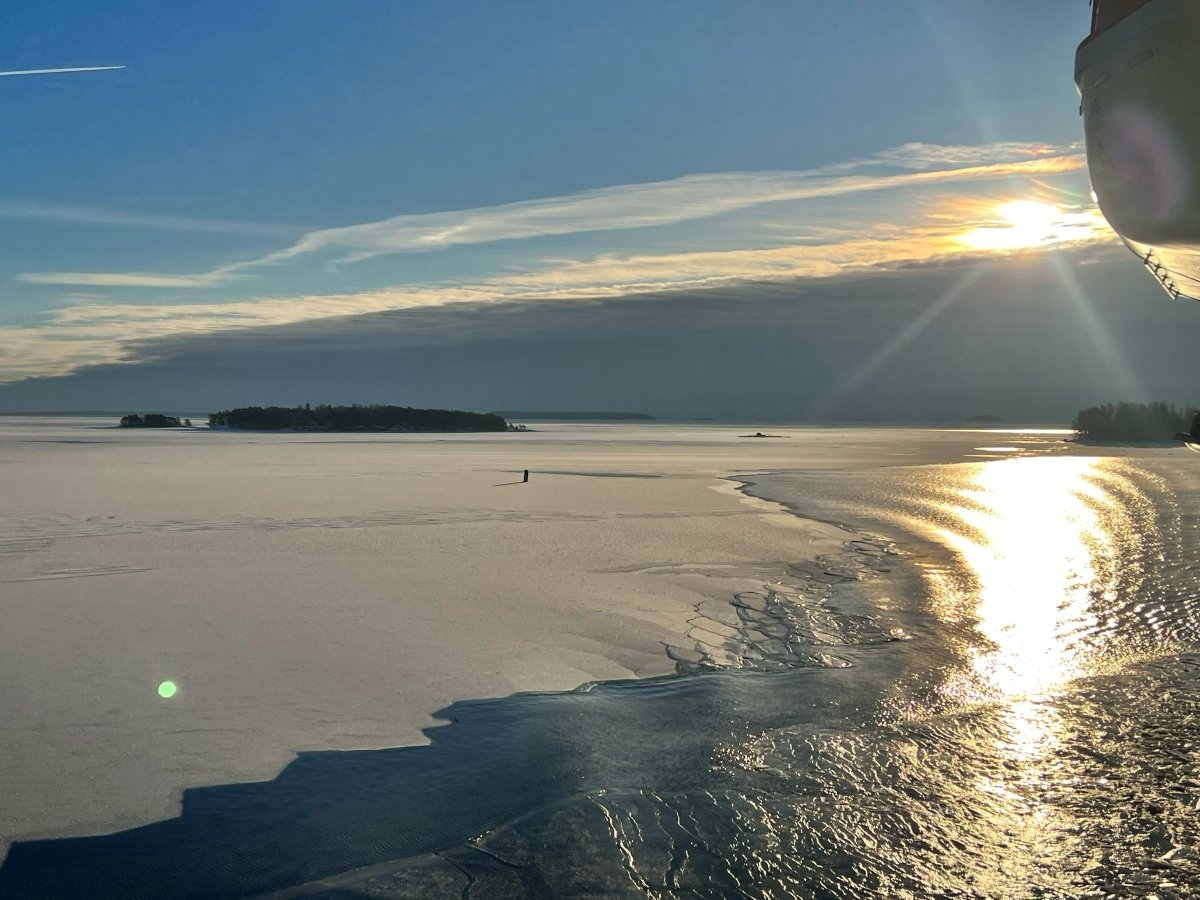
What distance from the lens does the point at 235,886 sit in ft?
10.5

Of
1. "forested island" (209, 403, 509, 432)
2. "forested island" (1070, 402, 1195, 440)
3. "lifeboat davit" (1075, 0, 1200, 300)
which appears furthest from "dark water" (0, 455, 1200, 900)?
"forested island" (209, 403, 509, 432)

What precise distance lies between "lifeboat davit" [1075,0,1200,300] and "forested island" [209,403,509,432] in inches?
2304

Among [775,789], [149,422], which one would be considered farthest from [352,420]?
[775,789]

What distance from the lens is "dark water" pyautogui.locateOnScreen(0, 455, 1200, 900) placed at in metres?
3.23

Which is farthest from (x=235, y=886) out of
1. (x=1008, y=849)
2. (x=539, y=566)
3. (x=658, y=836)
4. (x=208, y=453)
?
(x=208, y=453)

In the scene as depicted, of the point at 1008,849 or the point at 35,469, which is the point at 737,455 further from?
the point at 1008,849

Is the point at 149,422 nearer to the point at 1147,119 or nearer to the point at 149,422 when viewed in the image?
the point at 149,422

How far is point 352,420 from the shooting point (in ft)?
214

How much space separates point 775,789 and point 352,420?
208ft

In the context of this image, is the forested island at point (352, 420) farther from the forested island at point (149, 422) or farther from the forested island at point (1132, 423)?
the forested island at point (1132, 423)

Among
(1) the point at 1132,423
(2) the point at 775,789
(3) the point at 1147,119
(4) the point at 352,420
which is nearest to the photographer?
(2) the point at 775,789

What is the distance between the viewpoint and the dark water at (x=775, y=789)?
3.23m

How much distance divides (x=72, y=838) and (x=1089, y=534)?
35.7 ft

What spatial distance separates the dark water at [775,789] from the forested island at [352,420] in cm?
5974
